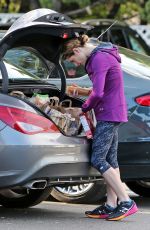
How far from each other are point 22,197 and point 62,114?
3.46ft

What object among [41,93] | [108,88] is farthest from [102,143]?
[41,93]

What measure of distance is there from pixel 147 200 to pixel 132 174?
1.28 metres

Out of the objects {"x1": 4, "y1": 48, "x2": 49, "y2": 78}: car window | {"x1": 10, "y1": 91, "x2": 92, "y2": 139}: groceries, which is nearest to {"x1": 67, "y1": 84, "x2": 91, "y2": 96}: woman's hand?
{"x1": 10, "y1": 91, "x2": 92, "y2": 139}: groceries

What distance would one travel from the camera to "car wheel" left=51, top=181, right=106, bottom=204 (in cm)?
860

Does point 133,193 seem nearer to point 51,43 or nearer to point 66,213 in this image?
point 66,213

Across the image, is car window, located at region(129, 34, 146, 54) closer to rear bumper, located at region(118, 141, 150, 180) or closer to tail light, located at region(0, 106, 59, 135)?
rear bumper, located at region(118, 141, 150, 180)

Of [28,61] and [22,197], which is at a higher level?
[28,61]

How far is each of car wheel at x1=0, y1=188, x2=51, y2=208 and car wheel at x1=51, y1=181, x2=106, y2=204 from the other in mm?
562

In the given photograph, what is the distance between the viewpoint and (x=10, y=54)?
30.0 feet

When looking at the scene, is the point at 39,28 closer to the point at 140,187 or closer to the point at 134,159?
the point at 134,159

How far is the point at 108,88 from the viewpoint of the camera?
24.5ft

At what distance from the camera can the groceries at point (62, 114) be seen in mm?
7488

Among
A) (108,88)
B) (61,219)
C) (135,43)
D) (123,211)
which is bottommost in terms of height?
(135,43)

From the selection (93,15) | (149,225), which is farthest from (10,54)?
(93,15)
